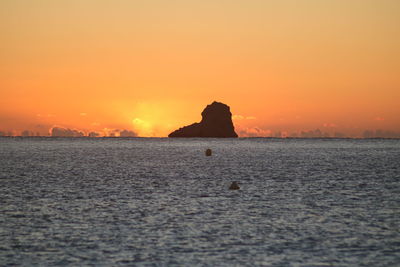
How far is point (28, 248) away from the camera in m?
25.0

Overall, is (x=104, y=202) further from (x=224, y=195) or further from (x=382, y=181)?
(x=382, y=181)

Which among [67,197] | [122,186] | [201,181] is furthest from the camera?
[201,181]

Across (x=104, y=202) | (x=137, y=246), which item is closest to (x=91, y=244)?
(x=137, y=246)

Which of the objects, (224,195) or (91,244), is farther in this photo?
(224,195)

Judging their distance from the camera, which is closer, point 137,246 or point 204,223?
point 137,246

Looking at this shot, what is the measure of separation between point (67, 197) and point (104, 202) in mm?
5174

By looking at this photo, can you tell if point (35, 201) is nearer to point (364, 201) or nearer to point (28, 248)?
point (28, 248)

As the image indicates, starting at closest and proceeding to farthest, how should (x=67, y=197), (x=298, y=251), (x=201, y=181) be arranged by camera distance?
1. (x=298, y=251)
2. (x=67, y=197)
3. (x=201, y=181)

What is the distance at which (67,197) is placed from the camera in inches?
1801

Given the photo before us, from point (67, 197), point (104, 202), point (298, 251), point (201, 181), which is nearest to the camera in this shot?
point (298, 251)

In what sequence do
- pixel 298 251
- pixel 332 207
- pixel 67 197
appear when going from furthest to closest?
pixel 67 197 → pixel 332 207 → pixel 298 251

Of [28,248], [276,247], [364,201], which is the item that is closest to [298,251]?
[276,247]

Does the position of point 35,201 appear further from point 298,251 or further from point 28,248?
point 298,251

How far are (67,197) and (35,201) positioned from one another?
149 inches
